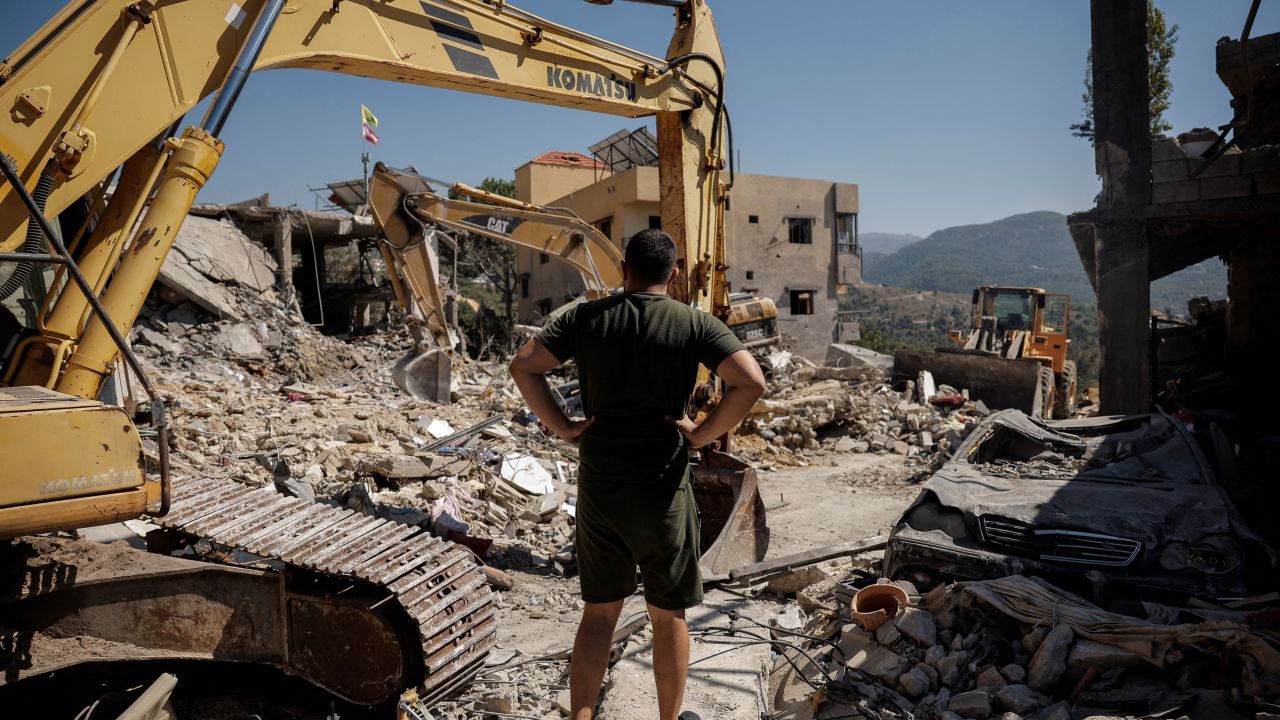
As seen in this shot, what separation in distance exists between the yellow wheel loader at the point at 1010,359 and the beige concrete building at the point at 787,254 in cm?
1066

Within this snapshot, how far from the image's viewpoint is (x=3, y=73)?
3055 millimetres

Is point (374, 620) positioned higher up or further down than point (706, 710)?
higher up

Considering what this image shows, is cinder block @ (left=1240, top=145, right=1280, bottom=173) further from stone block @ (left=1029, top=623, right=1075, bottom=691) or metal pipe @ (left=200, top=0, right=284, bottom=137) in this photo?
metal pipe @ (left=200, top=0, right=284, bottom=137)

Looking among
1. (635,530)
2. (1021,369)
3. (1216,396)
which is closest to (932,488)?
(635,530)

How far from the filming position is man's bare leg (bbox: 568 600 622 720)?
300 centimetres

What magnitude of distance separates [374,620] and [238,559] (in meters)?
1.12

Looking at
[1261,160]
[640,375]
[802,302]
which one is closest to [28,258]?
[640,375]

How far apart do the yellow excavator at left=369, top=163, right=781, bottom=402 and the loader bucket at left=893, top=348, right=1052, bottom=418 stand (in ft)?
28.2

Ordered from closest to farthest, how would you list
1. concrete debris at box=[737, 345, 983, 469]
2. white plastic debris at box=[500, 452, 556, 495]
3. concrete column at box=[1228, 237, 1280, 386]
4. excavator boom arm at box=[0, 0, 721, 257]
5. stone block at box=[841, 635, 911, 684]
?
excavator boom arm at box=[0, 0, 721, 257], stone block at box=[841, 635, 911, 684], white plastic debris at box=[500, 452, 556, 495], concrete column at box=[1228, 237, 1280, 386], concrete debris at box=[737, 345, 983, 469]

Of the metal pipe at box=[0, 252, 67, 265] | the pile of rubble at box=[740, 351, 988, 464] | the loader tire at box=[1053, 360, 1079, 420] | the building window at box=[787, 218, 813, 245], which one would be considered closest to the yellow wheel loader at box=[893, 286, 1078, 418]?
the loader tire at box=[1053, 360, 1079, 420]

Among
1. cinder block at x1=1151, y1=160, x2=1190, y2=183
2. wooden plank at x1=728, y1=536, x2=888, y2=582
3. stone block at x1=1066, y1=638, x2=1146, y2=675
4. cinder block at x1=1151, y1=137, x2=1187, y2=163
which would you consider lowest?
wooden plank at x1=728, y1=536, x2=888, y2=582

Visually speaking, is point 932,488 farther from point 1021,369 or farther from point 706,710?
point 1021,369

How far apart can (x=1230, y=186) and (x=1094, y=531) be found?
6.70 meters

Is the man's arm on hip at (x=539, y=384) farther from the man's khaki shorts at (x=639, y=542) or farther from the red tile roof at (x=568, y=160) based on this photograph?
the red tile roof at (x=568, y=160)
